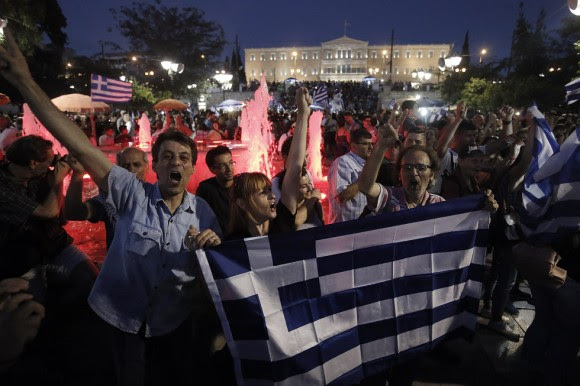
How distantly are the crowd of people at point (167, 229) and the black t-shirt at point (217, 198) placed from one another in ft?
0.05

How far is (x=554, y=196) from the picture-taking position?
2736 mm

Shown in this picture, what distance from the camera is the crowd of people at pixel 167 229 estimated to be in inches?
92.2

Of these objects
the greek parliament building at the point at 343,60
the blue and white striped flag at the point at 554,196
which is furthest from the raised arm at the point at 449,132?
the greek parliament building at the point at 343,60

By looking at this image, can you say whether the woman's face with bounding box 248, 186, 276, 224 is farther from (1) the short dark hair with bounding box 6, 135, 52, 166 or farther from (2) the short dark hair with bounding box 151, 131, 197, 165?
(1) the short dark hair with bounding box 6, 135, 52, 166

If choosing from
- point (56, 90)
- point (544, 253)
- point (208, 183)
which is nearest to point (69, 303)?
point (208, 183)

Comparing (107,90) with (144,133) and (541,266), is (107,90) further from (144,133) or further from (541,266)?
(541,266)

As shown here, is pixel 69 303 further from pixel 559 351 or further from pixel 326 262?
pixel 559 351

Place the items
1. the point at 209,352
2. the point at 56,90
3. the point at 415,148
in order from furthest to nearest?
the point at 56,90 < the point at 209,352 < the point at 415,148

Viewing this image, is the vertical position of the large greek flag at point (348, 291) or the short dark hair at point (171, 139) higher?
the short dark hair at point (171, 139)

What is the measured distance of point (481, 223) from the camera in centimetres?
301

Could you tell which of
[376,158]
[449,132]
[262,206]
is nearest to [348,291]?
[262,206]

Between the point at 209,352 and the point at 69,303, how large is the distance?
1390 millimetres

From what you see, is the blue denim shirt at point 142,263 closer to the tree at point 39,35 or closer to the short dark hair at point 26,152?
the short dark hair at point 26,152

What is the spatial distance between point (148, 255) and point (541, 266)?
2.57m
